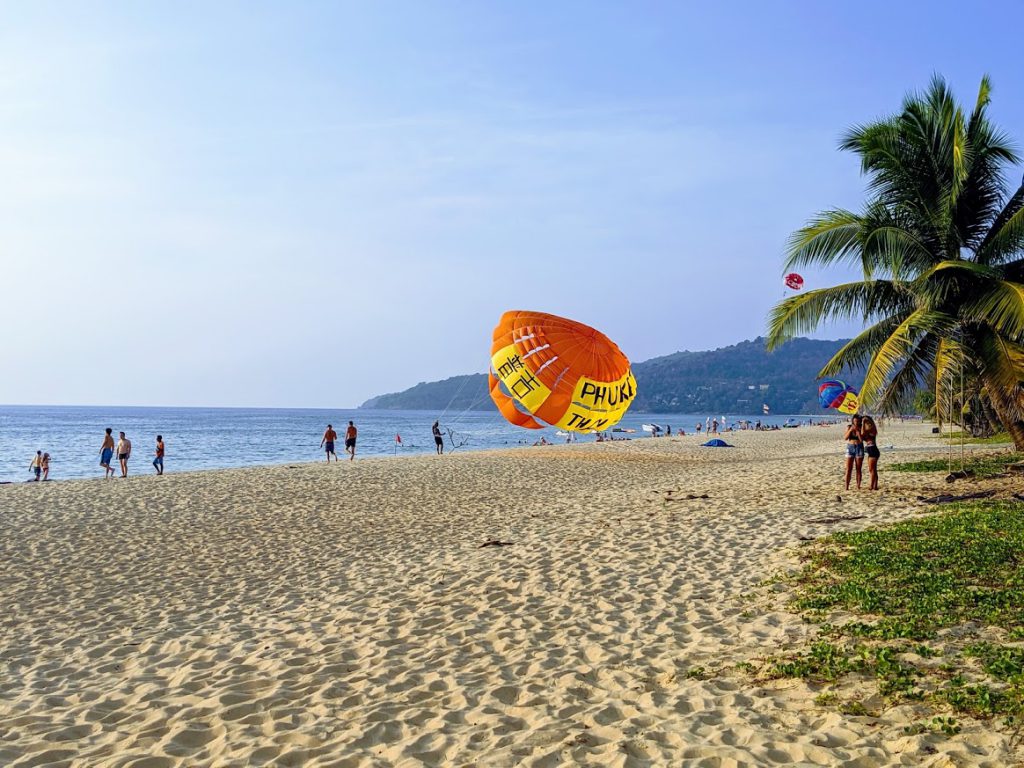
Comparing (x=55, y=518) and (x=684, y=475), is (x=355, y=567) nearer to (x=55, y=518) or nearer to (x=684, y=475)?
(x=55, y=518)

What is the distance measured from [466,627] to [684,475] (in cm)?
1445

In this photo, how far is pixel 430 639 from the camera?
6.66 metres

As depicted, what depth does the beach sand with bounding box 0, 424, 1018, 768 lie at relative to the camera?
4.47 m

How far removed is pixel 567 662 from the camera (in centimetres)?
591

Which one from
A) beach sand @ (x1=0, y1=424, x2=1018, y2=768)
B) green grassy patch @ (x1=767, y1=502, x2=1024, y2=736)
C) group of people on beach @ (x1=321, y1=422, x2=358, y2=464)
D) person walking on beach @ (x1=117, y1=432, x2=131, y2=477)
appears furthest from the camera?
group of people on beach @ (x1=321, y1=422, x2=358, y2=464)

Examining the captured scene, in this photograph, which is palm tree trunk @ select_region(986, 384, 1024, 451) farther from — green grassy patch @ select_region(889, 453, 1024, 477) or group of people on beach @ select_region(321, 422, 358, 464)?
group of people on beach @ select_region(321, 422, 358, 464)

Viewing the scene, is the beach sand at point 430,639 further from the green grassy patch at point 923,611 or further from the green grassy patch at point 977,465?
the green grassy patch at point 977,465

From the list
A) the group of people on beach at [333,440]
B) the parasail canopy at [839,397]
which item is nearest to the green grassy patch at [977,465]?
the group of people on beach at [333,440]

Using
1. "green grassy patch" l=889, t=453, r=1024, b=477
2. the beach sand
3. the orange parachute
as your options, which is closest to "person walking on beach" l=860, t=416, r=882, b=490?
the beach sand

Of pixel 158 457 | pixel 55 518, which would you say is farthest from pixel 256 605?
pixel 158 457

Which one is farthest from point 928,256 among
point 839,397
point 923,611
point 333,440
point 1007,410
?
point 839,397

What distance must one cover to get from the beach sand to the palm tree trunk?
2041mm

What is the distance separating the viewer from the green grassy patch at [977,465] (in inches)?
589

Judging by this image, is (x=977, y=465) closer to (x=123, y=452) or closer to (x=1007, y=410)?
(x=1007, y=410)
